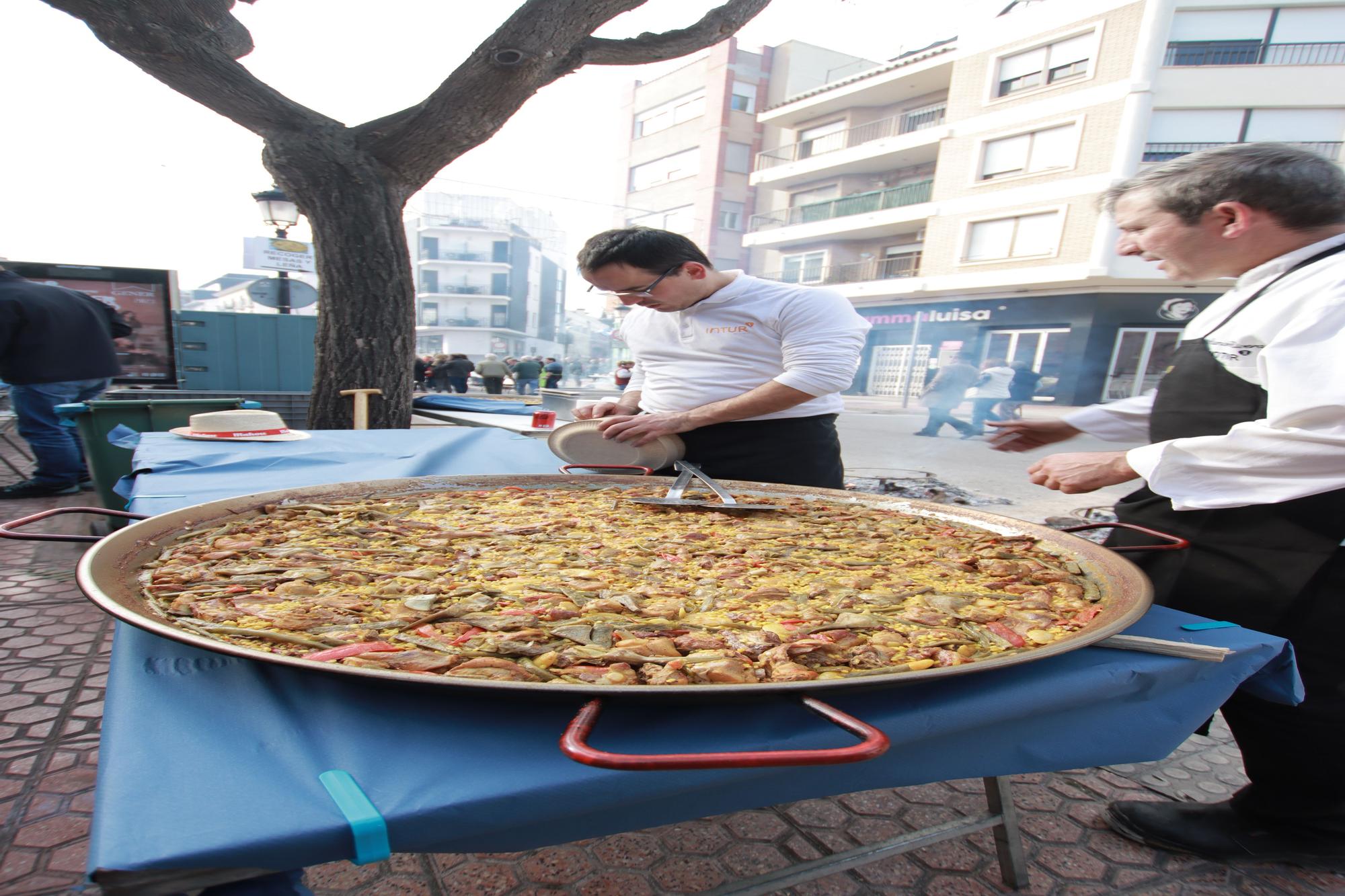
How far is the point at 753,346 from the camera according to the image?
2.28m

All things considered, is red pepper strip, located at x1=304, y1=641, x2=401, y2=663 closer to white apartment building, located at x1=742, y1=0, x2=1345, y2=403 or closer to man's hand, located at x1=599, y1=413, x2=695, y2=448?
man's hand, located at x1=599, y1=413, x2=695, y2=448

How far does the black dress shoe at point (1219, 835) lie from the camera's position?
1.47 metres

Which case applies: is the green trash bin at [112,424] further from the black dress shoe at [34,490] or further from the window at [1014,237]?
the window at [1014,237]

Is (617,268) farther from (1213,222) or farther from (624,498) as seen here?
(1213,222)

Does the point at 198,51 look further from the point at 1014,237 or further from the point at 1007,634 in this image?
the point at 1014,237

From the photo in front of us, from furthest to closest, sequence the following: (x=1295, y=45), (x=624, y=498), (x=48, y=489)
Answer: (x=1295, y=45) → (x=48, y=489) → (x=624, y=498)

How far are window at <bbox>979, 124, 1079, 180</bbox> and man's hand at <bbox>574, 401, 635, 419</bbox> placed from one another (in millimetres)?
19405

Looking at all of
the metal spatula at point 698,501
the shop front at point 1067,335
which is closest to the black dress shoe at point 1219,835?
the metal spatula at point 698,501

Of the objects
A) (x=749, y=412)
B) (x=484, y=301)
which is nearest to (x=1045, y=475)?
(x=749, y=412)

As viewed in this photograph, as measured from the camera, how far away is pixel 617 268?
6.95 ft

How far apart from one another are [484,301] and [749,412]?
216ft

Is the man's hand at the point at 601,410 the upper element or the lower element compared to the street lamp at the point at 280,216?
lower

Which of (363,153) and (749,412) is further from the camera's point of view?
(363,153)

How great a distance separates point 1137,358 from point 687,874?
20.4m
